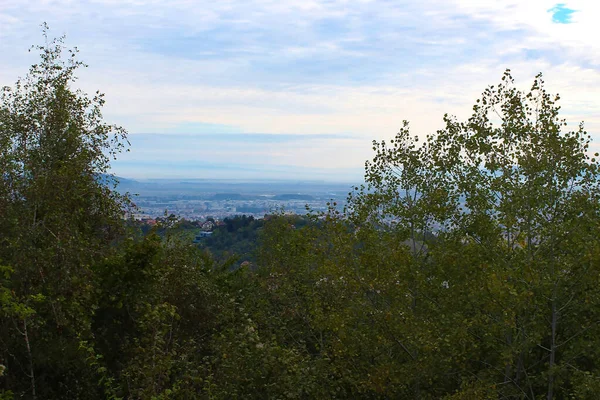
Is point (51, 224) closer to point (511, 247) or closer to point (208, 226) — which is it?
point (511, 247)

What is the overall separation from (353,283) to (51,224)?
237 inches

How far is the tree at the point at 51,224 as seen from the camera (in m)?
10.7

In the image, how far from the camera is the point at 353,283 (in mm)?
12758

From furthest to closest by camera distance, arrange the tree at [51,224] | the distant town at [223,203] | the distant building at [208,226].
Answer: the distant town at [223,203]
the distant building at [208,226]
the tree at [51,224]

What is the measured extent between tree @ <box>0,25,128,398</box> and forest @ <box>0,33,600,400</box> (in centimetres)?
4

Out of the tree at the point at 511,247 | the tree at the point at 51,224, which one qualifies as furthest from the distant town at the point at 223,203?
the tree at the point at 511,247

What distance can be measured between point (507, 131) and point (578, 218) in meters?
2.52

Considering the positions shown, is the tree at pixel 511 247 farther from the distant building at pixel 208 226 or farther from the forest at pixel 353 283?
the distant building at pixel 208 226

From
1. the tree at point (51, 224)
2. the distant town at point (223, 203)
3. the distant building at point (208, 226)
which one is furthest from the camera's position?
the distant town at point (223, 203)

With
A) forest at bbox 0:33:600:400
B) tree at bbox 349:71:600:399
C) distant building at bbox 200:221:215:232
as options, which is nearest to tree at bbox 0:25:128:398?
forest at bbox 0:33:600:400

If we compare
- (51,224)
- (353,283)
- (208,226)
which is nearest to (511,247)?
(353,283)

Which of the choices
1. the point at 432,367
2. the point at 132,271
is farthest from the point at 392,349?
the point at 132,271

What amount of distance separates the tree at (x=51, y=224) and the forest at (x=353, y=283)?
0.04 meters

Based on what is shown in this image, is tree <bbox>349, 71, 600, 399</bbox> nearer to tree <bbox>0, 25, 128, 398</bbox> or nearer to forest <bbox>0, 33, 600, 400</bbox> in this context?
forest <bbox>0, 33, 600, 400</bbox>
